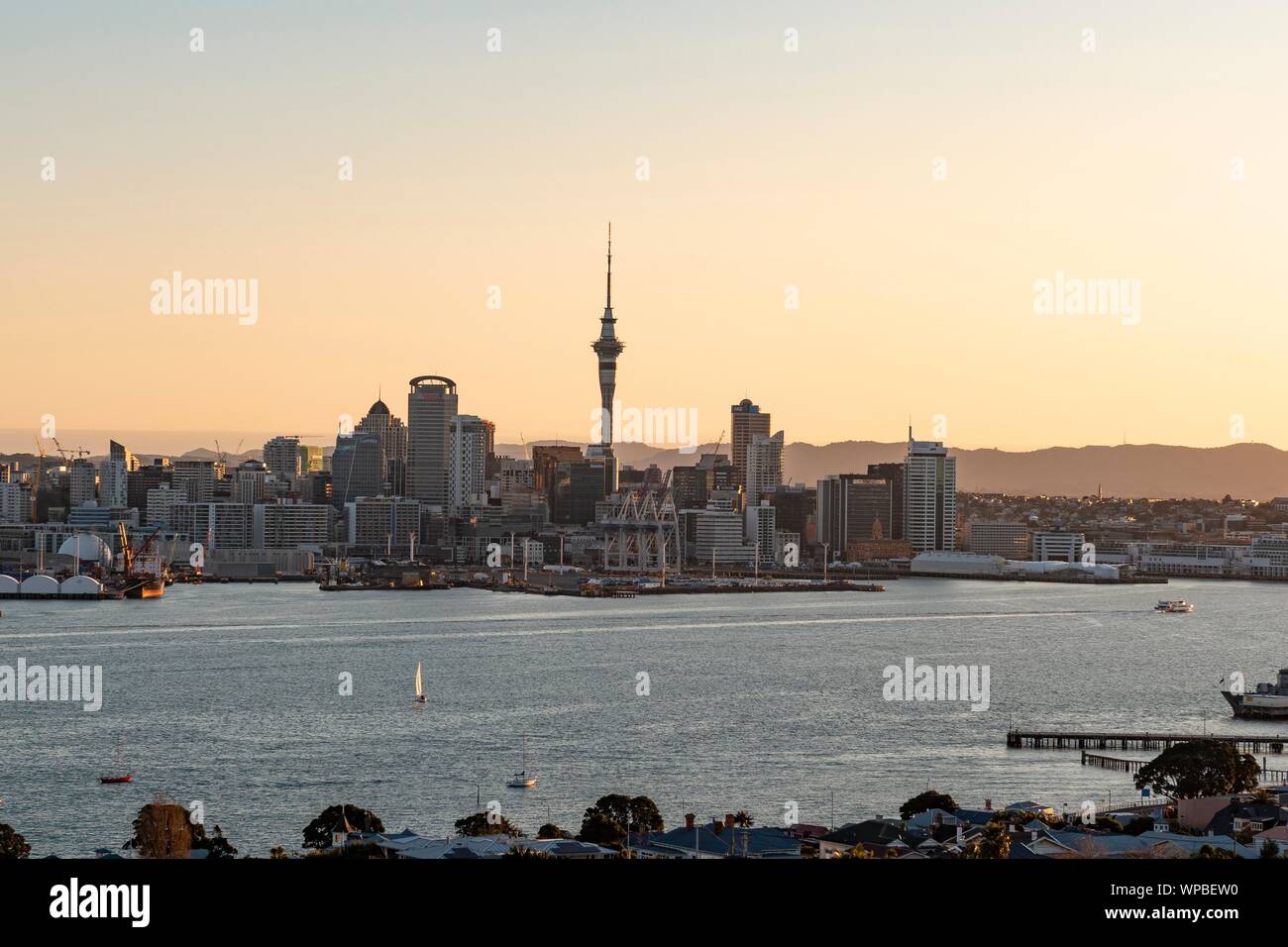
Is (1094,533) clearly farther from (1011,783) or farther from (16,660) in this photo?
(1011,783)

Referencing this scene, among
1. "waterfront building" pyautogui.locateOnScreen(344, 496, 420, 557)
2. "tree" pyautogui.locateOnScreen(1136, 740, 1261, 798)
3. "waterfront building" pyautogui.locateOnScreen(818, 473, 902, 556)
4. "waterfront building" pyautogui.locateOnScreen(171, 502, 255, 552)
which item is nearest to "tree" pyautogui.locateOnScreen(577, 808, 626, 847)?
"tree" pyautogui.locateOnScreen(1136, 740, 1261, 798)

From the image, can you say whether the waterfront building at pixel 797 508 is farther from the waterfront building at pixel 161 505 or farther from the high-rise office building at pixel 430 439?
the waterfront building at pixel 161 505

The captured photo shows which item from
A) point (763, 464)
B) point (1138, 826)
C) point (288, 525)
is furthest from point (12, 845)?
point (763, 464)

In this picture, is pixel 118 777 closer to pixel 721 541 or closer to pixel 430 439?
pixel 721 541

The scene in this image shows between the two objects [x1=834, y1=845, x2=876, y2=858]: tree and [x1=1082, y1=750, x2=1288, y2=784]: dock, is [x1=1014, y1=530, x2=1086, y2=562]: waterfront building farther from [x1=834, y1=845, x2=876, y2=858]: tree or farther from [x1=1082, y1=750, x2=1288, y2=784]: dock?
[x1=834, y1=845, x2=876, y2=858]: tree
